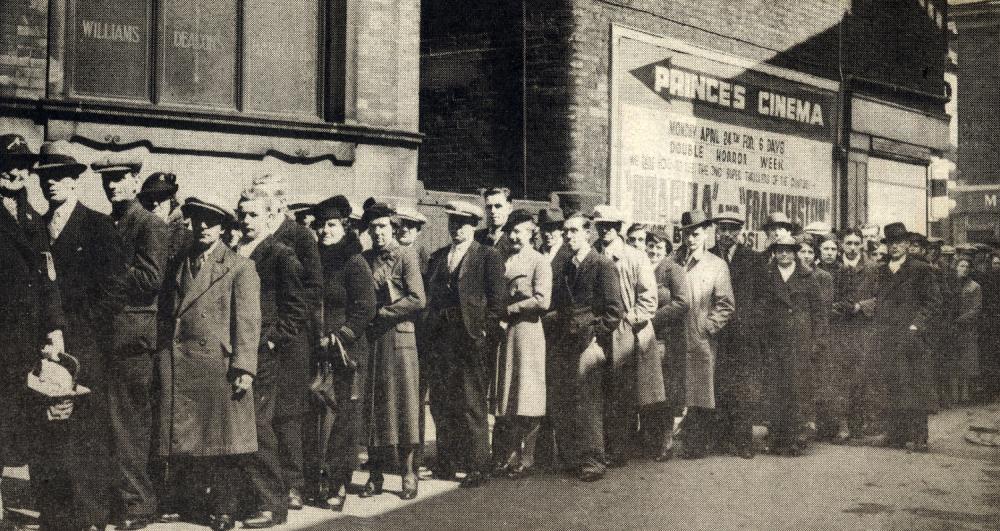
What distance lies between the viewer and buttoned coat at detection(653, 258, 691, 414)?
428 inches

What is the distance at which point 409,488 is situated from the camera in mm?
8578

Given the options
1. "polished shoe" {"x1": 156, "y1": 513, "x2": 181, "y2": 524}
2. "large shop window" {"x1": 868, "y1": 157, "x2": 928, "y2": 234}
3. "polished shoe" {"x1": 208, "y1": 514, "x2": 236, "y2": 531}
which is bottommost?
"polished shoe" {"x1": 156, "y1": 513, "x2": 181, "y2": 524}

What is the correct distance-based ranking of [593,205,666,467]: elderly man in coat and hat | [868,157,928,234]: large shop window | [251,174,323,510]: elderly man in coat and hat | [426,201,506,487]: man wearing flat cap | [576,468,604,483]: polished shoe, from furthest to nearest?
1. [868,157,928,234]: large shop window
2. [593,205,666,467]: elderly man in coat and hat
3. [576,468,604,483]: polished shoe
4. [426,201,506,487]: man wearing flat cap
5. [251,174,323,510]: elderly man in coat and hat

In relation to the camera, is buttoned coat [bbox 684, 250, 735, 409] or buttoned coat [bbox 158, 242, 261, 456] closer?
buttoned coat [bbox 158, 242, 261, 456]

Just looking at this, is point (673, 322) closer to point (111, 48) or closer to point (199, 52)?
point (199, 52)

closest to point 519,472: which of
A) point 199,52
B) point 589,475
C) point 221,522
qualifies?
point 589,475

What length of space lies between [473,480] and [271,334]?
2213 mm

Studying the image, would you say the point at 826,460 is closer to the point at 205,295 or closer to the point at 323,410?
the point at 323,410

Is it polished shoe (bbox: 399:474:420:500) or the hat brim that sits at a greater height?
the hat brim

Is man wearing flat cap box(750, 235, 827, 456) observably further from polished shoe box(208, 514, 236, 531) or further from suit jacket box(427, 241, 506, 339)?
polished shoe box(208, 514, 236, 531)

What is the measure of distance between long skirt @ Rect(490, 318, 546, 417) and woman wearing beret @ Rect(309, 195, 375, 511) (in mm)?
1397

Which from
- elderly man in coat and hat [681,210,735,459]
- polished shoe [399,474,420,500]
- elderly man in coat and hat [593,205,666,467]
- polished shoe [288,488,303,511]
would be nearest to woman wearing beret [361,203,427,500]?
polished shoe [399,474,420,500]

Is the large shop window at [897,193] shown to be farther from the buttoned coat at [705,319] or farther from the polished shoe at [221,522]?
the polished shoe at [221,522]

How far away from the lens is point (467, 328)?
924 cm
